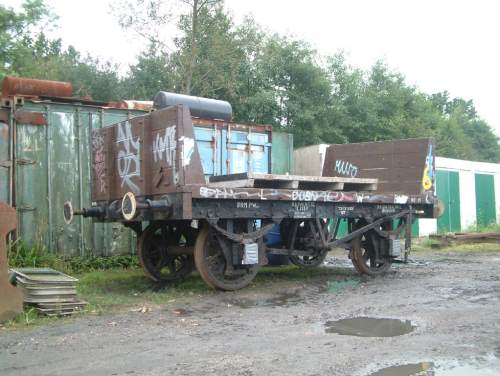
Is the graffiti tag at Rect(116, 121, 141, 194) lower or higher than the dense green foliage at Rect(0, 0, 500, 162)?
lower

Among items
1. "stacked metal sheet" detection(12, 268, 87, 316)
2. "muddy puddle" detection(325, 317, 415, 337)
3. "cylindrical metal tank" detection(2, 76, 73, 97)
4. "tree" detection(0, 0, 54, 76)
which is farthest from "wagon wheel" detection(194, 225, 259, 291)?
"tree" detection(0, 0, 54, 76)

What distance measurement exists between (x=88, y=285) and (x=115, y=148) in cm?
225

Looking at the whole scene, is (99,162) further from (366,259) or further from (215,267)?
(366,259)

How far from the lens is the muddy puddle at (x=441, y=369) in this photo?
4.55 meters

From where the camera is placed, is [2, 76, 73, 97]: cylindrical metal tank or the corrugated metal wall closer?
the corrugated metal wall

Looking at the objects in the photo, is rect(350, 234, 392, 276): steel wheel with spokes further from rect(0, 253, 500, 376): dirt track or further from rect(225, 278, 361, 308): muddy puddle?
rect(0, 253, 500, 376): dirt track

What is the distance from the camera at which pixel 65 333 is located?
240 inches

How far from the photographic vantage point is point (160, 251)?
989cm

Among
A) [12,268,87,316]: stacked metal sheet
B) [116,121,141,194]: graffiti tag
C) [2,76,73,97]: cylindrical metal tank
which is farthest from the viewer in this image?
[2,76,73,97]: cylindrical metal tank

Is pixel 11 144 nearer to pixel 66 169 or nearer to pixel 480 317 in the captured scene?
pixel 66 169

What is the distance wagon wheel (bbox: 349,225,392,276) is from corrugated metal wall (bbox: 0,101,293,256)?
123 inches

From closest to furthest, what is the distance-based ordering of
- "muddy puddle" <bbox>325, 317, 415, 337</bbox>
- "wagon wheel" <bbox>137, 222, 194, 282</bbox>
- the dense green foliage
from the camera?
"muddy puddle" <bbox>325, 317, 415, 337</bbox>, "wagon wheel" <bbox>137, 222, 194, 282</bbox>, the dense green foliage

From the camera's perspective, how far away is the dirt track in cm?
484

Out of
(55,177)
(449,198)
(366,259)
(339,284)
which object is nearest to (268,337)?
(339,284)
